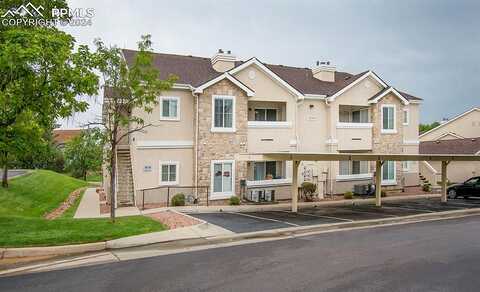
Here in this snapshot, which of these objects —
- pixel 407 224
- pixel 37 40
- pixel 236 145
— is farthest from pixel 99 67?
pixel 407 224

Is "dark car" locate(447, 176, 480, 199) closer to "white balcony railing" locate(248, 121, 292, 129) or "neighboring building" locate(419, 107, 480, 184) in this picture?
"neighboring building" locate(419, 107, 480, 184)

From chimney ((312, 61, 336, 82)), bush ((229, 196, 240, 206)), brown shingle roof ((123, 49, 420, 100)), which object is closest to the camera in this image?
bush ((229, 196, 240, 206))

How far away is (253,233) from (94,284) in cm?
647

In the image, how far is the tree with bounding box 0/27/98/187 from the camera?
9.53 meters

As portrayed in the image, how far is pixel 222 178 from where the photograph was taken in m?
21.9

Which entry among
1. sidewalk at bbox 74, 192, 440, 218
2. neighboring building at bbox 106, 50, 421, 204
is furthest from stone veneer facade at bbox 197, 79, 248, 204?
sidewalk at bbox 74, 192, 440, 218

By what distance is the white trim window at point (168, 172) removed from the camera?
20.9 m

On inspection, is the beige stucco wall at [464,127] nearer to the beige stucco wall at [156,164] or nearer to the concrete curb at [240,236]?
the concrete curb at [240,236]

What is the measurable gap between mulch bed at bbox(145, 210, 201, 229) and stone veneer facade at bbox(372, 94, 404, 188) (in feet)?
56.1

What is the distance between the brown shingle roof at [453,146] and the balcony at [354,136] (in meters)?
14.6

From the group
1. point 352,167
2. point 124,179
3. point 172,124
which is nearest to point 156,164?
point 172,124

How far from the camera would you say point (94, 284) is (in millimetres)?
7566

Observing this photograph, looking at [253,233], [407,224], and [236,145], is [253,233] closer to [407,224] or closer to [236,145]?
[407,224]

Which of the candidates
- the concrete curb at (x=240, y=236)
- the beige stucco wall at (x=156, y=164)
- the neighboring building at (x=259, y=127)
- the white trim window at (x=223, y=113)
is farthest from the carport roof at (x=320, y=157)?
the concrete curb at (x=240, y=236)
